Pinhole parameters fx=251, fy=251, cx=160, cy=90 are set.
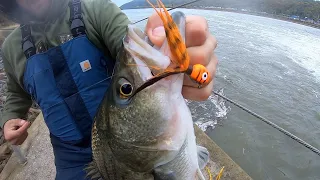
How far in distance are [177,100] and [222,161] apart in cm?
322

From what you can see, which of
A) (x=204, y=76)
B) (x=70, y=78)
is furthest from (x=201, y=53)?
(x=70, y=78)

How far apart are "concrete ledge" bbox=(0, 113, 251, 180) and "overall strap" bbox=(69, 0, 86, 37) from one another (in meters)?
2.72

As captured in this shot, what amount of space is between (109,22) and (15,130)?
1.25 meters

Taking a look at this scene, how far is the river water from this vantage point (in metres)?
8.84

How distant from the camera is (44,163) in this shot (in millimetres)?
4367

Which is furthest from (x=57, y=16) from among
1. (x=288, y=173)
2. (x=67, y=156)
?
(x=288, y=173)

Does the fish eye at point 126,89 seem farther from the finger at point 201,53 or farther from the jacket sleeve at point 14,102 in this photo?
the jacket sleeve at point 14,102

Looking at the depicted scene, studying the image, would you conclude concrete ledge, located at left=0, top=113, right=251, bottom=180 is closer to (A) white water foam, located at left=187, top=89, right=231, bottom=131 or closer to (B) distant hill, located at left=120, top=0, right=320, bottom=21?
(A) white water foam, located at left=187, top=89, right=231, bottom=131

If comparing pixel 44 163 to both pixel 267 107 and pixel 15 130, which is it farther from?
pixel 267 107

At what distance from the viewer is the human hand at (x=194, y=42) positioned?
1.03 m

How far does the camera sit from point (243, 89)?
46.5ft

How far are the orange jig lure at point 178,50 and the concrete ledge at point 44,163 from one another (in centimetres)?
300

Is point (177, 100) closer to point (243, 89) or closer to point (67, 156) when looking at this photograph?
point (67, 156)

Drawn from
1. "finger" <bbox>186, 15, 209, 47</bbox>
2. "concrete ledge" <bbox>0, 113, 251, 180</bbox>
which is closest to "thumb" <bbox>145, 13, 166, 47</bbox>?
"finger" <bbox>186, 15, 209, 47</bbox>
